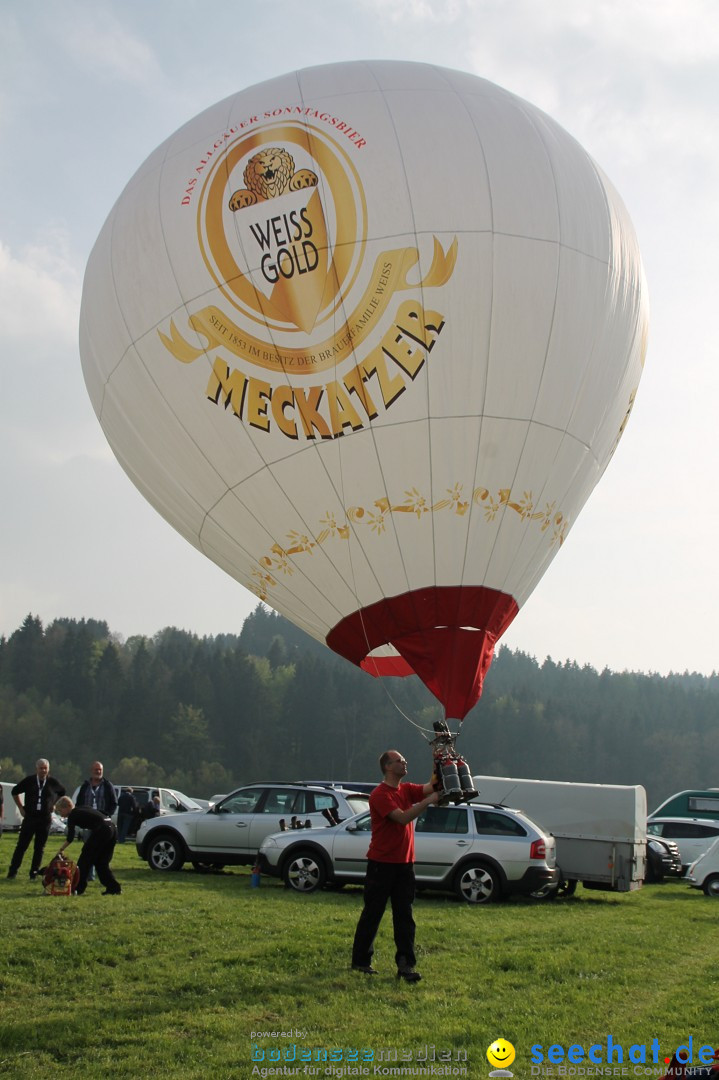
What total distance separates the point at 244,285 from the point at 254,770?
89.3m

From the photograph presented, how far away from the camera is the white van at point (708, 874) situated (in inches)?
732

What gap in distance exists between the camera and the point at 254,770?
9681 cm

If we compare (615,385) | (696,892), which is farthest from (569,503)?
(696,892)

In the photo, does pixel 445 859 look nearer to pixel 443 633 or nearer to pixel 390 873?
pixel 443 633

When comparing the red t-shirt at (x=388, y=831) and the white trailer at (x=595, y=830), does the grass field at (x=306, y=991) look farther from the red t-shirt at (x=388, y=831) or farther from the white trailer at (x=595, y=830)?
the white trailer at (x=595, y=830)

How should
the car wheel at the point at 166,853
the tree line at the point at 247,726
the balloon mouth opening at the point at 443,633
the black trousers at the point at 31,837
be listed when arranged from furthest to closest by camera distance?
the tree line at the point at 247,726, the car wheel at the point at 166,853, the black trousers at the point at 31,837, the balloon mouth opening at the point at 443,633

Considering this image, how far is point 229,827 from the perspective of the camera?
637 inches

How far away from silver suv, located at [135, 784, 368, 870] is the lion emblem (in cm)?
896

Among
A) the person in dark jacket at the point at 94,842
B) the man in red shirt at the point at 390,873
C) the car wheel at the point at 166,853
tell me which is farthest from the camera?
the car wheel at the point at 166,853

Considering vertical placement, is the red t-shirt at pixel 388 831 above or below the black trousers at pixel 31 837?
above

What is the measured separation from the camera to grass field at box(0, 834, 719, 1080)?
19.2 feet

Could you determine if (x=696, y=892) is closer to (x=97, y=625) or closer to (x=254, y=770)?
(x=254, y=770)

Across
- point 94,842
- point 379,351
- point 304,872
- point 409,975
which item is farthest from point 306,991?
point 304,872

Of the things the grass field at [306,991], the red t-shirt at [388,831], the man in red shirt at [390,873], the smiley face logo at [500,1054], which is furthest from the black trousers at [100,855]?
the smiley face logo at [500,1054]
